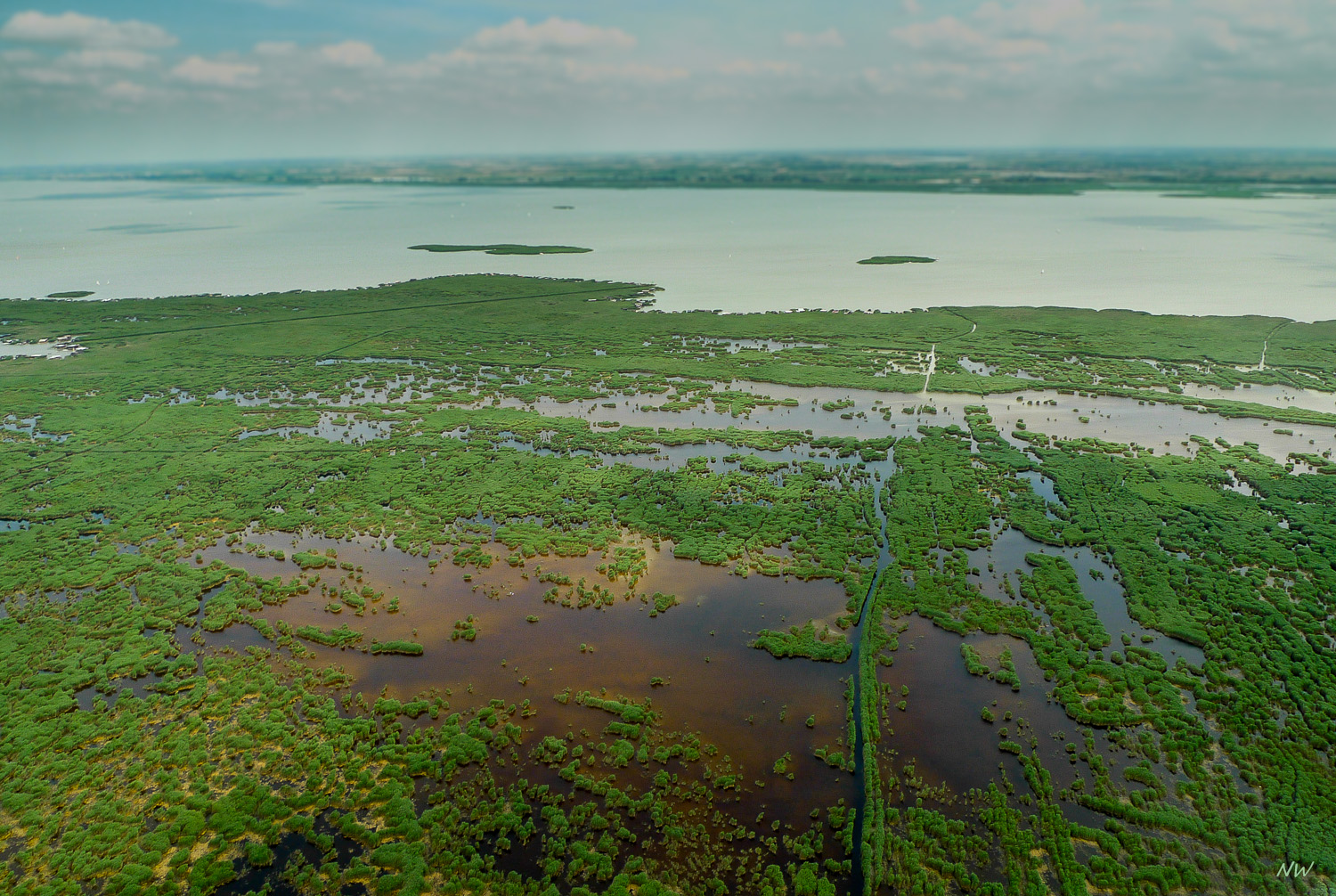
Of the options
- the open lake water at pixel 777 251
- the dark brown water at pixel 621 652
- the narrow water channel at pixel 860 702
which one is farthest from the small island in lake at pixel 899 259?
the dark brown water at pixel 621 652

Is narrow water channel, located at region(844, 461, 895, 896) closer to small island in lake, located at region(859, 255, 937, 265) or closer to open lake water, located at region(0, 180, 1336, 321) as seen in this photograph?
open lake water, located at region(0, 180, 1336, 321)

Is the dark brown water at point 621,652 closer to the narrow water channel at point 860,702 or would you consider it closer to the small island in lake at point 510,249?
the narrow water channel at point 860,702

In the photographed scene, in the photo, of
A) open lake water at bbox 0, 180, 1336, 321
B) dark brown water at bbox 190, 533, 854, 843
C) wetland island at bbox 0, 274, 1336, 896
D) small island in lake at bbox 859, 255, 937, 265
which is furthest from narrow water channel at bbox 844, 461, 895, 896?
small island in lake at bbox 859, 255, 937, 265

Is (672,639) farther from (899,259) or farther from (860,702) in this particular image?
(899,259)

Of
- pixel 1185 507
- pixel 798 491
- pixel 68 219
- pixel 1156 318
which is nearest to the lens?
pixel 1185 507

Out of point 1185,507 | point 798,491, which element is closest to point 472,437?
point 798,491

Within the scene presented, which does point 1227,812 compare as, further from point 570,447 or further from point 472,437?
point 472,437

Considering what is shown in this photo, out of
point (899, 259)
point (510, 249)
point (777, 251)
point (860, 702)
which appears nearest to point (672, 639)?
point (860, 702)
